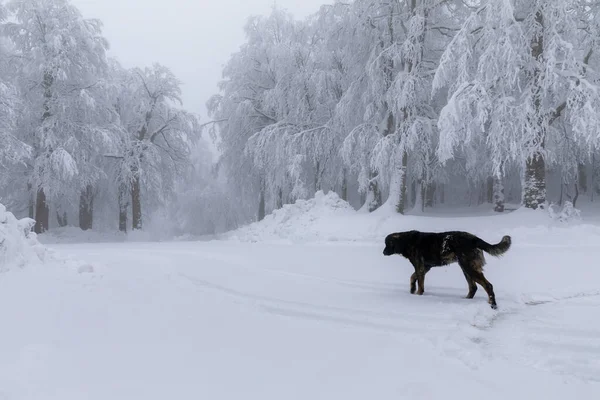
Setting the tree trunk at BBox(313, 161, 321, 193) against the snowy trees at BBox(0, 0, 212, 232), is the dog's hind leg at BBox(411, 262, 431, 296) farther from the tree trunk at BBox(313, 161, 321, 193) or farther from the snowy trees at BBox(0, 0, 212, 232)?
the snowy trees at BBox(0, 0, 212, 232)

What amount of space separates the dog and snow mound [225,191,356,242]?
714 cm

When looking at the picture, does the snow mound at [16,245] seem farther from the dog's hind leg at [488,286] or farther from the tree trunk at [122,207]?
the tree trunk at [122,207]

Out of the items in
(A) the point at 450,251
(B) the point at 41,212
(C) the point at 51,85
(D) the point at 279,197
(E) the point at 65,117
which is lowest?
(A) the point at 450,251

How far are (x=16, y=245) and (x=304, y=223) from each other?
393 inches

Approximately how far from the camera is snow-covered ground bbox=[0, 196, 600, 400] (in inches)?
109

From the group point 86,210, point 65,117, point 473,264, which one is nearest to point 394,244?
point 473,264

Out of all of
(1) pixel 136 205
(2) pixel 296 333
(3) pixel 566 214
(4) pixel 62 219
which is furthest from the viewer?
(4) pixel 62 219

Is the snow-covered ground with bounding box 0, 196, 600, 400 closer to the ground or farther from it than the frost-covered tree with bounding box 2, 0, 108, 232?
closer to the ground

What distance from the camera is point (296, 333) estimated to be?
12.9 ft

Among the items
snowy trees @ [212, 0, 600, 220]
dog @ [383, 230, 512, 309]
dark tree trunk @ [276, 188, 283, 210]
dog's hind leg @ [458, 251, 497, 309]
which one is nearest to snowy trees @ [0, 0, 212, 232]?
snowy trees @ [212, 0, 600, 220]

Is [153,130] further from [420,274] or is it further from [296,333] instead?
[296,333]

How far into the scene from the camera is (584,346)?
358cm

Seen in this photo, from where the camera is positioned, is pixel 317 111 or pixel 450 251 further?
pixel 317 111

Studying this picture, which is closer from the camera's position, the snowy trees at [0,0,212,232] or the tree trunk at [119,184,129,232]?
the snowy trees at [0,0,212,232]
